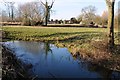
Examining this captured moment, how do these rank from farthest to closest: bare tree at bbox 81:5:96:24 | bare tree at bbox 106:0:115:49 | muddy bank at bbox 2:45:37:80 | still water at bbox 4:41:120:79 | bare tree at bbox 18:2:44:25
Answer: bare tree at bbox 81:5:96:24 < bare tree at bbox 18:2:44:25 < bare tree at bbox 106:0:115:49 < still water at bbox 4:41:120:79 < muddy bank at bbox 2:45:37:80

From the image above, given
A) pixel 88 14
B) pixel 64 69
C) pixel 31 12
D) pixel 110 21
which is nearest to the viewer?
pixel 64 69

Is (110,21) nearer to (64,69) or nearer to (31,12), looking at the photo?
(64,69)

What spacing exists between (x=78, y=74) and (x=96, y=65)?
258cm

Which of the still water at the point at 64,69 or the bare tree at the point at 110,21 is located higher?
the bare tree at the point at 110,21

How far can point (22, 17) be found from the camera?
189 feet

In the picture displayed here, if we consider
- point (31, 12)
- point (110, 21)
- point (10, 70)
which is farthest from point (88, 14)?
point (10, 70)

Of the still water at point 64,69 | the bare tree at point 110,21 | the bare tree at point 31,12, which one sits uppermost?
the bare tree at point 31,12

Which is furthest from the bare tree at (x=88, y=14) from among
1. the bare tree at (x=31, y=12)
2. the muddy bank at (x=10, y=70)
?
the muddy bank at (x=10, y=70)

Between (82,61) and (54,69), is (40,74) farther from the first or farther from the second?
(82,61)

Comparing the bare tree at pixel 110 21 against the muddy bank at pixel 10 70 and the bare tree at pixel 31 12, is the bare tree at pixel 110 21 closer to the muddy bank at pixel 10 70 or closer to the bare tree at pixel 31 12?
the muddy bank at pixel 10 70

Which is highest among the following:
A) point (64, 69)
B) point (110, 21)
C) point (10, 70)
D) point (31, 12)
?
point (31, 12)

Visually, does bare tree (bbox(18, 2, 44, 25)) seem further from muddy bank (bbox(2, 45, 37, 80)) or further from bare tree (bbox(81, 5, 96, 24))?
muddy bank (bbox(2, 45, 37, 80))

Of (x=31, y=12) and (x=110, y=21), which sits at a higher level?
(x=31, y=12)

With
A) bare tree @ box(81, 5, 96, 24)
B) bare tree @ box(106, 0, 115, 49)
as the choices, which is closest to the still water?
bare tree @ box(106, 0, 115, 49)
